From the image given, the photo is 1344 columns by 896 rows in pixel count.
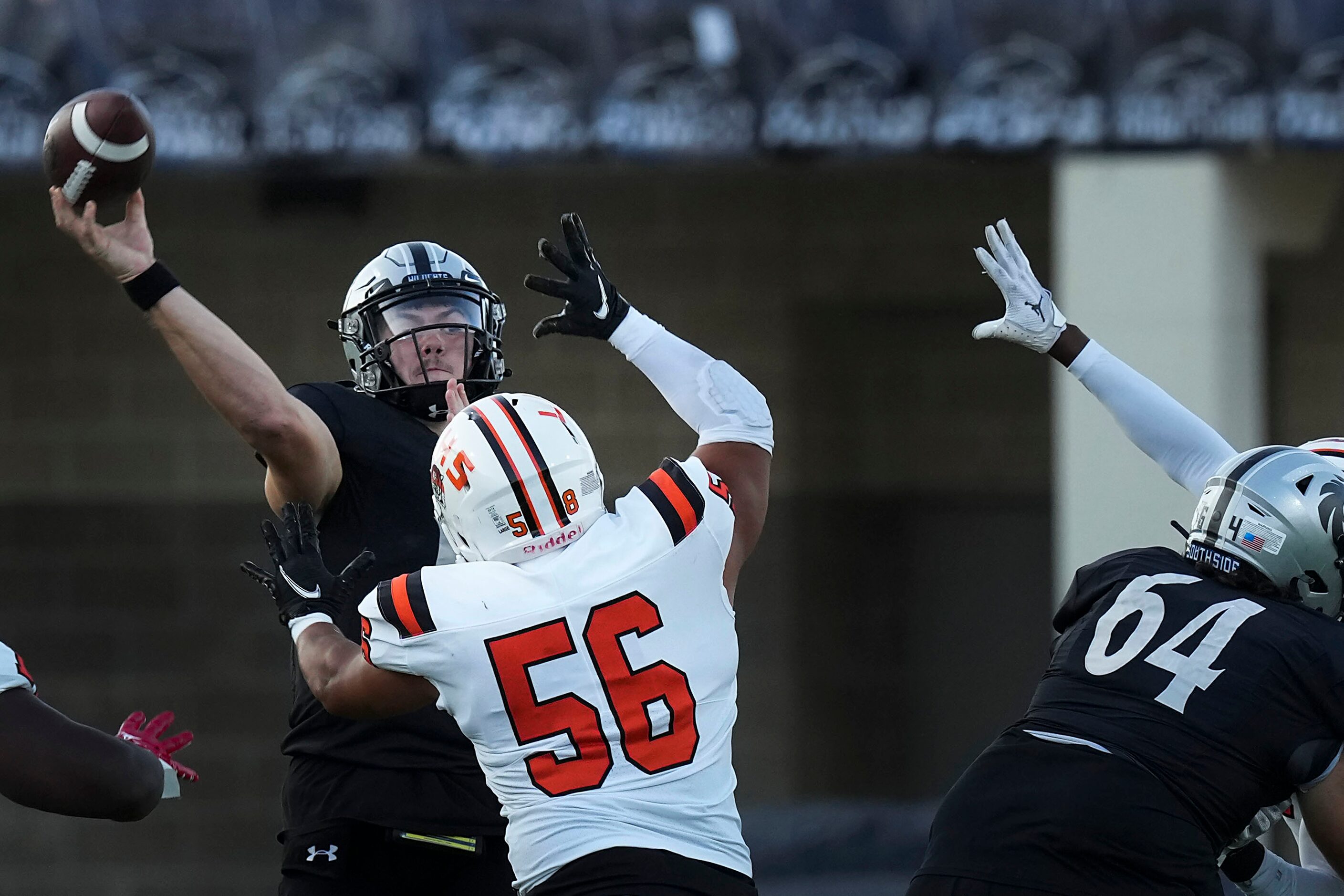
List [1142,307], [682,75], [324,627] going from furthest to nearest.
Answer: [1142,307] → [682,75] → [324,627]

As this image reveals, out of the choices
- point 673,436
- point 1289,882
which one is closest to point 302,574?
point 1289,882

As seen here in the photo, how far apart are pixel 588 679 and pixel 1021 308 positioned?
161 centimetres

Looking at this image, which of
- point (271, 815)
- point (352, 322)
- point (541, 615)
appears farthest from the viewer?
point (271, 815)

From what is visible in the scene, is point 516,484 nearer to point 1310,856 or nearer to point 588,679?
point 588,679

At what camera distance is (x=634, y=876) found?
8.82 feet

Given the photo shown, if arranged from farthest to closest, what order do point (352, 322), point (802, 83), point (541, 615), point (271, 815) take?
point (271, 815)
point (802, 83)
point (352, 322)
point (541, 615)

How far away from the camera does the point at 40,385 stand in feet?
28.7

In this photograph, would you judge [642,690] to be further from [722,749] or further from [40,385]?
[40,385]

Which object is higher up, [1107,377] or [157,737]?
[1107,377]

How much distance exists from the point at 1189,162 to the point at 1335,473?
3972 mm

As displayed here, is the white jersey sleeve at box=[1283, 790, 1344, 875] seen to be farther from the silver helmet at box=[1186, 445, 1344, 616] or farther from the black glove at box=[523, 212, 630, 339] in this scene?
the black glove at box=[523, 212, 630, 339]

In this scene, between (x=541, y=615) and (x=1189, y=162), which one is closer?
(x=541, y=615)

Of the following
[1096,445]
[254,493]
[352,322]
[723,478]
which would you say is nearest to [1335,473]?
[723,478]

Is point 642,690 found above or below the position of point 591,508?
below
